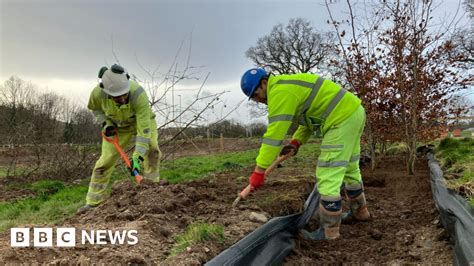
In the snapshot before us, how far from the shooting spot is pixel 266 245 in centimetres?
292

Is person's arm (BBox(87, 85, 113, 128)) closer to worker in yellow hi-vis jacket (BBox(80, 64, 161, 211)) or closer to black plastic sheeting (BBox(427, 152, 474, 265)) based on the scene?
worker in yellow hi-vis jacket (BBox(80, 64, 161, 211))

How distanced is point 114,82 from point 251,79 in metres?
1.88

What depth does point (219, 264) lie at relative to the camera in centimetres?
231

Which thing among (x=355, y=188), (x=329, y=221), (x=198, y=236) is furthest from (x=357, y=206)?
(x=198, y=236)

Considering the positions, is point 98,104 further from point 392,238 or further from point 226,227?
point 392,238

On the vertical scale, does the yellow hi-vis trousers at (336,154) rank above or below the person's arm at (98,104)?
below

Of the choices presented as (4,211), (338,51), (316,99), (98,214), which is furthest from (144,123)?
(338,51)

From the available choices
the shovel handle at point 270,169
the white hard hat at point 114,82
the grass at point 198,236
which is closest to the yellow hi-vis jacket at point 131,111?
the white hard hat at point 114,82

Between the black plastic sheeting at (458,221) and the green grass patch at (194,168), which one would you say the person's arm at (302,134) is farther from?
the green grass patch at (194,168)

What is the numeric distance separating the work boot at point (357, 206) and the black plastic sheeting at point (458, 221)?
72 cm

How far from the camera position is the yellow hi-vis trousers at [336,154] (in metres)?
3.50

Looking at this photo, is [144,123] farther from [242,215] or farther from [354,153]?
[354,153]

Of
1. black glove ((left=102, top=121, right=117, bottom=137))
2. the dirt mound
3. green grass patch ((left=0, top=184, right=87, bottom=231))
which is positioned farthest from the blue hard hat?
green grass patch ((left=0, top=184, right=87, bottom=231))

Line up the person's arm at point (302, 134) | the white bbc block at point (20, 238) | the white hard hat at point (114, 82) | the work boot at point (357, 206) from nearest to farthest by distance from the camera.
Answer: the white bbc block at point (20, 238)
the work boot at point (357, 206)
the person's arm at point (302, 134)
the white hard hat at point (114, 82)
